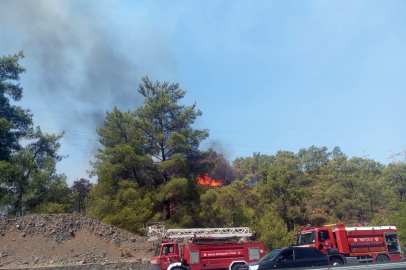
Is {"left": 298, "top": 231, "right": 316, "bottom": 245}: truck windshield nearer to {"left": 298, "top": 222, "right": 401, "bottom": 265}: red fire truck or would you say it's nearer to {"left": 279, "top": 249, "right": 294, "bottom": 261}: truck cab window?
{"left": 298, "top": 222, "right": 401, "bottom": 265}: red fire truck

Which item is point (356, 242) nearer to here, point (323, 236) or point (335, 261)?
point (323, 236)

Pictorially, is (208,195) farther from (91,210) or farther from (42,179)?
(42,179)

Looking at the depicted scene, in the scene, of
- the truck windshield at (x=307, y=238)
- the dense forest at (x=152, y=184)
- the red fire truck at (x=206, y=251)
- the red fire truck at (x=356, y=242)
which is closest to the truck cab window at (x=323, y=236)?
the red fire truck at (x=356, y=242)

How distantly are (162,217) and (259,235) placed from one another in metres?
11.6

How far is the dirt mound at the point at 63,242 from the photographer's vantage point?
24.0 metres

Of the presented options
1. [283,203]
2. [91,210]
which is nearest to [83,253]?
[91,210]

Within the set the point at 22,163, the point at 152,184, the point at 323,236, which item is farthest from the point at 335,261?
the point at 22,163

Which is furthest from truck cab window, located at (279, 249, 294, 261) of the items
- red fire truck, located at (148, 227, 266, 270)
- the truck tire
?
the truck tire

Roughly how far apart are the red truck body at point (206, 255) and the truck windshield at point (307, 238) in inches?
136

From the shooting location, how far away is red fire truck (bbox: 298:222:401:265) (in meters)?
21.1

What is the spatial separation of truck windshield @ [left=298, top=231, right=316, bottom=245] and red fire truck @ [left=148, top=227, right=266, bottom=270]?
3.19 m

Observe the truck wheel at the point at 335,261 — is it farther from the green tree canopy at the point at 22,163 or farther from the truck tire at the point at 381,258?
the green tree canopy at the point at 22,163

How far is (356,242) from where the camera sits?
21.5 m

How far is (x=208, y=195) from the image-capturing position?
3731cm
